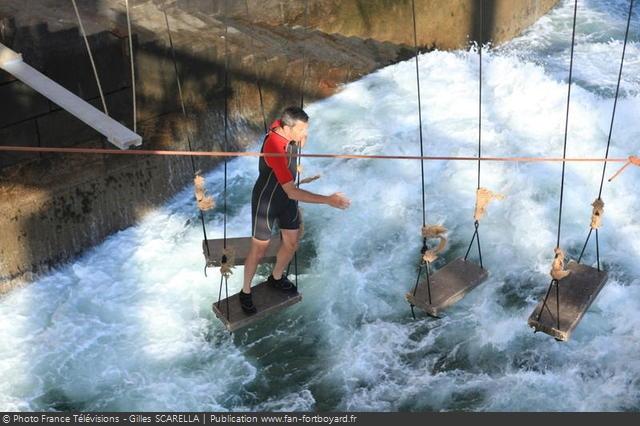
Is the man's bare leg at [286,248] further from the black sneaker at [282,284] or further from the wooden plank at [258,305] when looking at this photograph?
the wooden plank at [258,305]

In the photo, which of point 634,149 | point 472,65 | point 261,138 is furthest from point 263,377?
point 472,65

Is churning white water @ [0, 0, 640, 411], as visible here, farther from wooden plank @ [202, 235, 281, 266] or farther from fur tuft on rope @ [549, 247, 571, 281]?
fur tuft on rope @ [549, 247, 571, 281]

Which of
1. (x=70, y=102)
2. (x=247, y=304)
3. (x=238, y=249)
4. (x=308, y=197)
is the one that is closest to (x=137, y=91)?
(x=70, y=102)

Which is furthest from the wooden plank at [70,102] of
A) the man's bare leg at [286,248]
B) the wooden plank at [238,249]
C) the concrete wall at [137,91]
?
the man's bare leg at [286,248]

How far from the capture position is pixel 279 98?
11.1 metres

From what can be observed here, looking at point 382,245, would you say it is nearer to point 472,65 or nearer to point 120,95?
point 120,95

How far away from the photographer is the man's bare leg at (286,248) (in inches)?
251

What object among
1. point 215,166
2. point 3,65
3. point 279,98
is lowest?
point 215,166

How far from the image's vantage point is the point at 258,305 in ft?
20.5

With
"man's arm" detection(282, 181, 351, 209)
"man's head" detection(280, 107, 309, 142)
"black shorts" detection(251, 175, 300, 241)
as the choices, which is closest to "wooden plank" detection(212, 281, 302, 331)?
"black shorts" detection(251, 175, 300, 241)

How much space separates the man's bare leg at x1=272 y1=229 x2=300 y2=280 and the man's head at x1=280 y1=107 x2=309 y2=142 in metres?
0.82

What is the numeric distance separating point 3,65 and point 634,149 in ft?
23.3

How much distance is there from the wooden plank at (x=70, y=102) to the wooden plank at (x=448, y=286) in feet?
7.48

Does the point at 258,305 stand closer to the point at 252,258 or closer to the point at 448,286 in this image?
the point at 252,258
